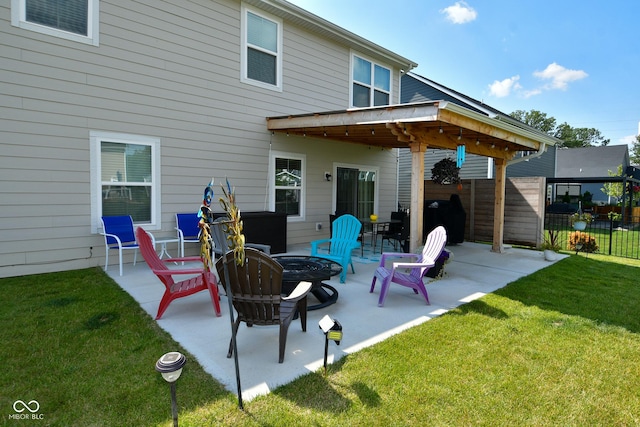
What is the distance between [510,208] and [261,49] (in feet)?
22.2

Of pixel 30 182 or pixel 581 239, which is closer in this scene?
pixel 30 182

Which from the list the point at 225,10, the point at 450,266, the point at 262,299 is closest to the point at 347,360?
the point at 262,299

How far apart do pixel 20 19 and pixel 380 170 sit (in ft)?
25.6

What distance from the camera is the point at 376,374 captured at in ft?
8.32

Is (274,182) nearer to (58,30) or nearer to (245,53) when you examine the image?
(245,53)

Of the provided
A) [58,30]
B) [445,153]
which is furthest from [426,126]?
[445,153]

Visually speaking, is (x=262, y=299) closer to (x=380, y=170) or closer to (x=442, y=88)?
(x=380, y=170)

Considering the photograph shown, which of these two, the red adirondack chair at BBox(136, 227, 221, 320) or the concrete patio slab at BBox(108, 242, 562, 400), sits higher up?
the red adirondack chair at BBox(136, 227, 221, 320)

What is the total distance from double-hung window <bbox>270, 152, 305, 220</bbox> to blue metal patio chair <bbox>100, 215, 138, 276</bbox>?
2.82 m

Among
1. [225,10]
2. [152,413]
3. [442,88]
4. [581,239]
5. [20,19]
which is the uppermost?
[442,88]

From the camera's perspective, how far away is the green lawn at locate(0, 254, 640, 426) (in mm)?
2100

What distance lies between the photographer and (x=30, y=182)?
4.84 metres

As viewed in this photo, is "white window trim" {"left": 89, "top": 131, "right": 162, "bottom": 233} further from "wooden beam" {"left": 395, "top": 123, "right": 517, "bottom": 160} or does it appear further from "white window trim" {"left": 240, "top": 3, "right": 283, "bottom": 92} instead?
"wooden beam" {"left": 395, "top": 123, "right": 517, "bottom": 160}

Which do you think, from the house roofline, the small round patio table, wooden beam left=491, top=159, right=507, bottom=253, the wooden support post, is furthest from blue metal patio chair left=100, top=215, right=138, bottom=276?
wooden beam left=491, top=159, right=507, bottom=253
